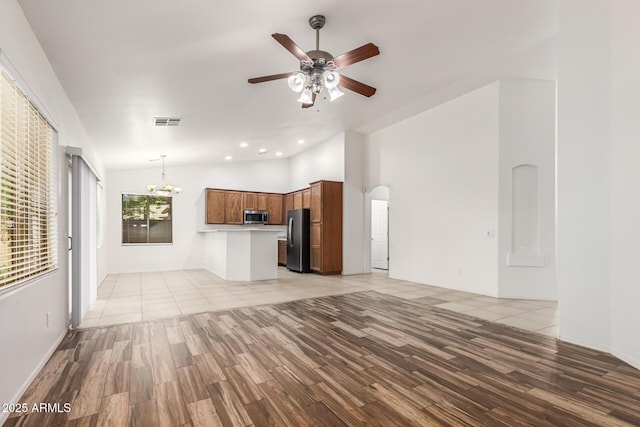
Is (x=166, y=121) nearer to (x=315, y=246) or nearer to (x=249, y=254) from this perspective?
(x=249, y=254)

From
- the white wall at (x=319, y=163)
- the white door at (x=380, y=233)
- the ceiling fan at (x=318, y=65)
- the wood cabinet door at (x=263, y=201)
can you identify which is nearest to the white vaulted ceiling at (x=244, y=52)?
the ceiling fan at (x=318, y=65)

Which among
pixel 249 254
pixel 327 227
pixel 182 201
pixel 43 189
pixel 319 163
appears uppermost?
pixel 319 163

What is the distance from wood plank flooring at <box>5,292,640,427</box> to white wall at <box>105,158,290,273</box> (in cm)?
561

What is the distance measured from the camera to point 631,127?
113 inches

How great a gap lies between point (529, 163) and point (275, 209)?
23.3 ft

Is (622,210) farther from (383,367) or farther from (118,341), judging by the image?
(118,341)

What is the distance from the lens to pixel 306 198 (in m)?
8.87

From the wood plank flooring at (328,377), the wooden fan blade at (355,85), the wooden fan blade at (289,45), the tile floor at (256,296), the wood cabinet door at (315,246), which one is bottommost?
the tile floor at (256,296)

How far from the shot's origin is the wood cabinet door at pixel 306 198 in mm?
8688

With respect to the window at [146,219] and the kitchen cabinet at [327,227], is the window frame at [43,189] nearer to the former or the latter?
the kitchen cabinet at [327,227]

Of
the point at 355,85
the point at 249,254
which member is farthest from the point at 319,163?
the point at 355,85

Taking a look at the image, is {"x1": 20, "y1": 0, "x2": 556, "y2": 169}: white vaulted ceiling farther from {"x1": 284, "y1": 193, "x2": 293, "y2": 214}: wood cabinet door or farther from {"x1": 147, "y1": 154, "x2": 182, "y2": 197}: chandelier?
{"x1": 284, "y1": 193, "x2": 293, "y2": 214}: wood cabinet door

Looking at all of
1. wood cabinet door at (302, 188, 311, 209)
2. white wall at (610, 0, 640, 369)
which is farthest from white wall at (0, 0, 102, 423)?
wood cabinet door at (302, 188, 311, 209)

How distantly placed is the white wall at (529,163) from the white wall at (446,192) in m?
0.14
